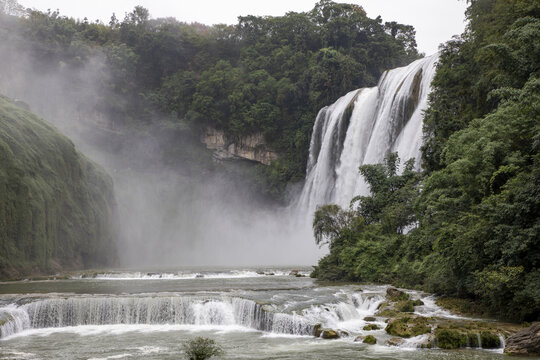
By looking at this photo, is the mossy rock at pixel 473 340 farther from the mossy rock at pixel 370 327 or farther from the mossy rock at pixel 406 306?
the mossy rock at pixel 406 306

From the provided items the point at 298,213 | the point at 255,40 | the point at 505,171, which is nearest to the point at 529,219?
the point at 505,171

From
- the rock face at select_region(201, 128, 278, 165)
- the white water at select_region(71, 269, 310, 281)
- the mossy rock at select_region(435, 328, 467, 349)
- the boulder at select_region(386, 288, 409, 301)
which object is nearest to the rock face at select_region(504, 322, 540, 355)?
the mossy rock at select_region(435, 328, 467, 349)

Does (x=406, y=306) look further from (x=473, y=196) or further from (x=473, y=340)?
(x=473, y=196)

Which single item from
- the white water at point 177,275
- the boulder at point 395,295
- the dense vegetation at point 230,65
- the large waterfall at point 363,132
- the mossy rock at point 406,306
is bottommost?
the mossy rock at point 406,306

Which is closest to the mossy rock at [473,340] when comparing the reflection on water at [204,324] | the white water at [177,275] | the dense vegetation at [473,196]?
the reflection on water at [204,324]

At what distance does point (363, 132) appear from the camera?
148 ft

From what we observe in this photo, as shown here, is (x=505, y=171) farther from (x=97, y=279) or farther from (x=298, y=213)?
(x=298, y=213)

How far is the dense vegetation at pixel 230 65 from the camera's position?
2462 inches

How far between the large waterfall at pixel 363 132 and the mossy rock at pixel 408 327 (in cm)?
1754

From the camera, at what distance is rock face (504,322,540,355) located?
42.0ft

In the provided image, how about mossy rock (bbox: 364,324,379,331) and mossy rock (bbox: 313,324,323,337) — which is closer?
mossy rock (bbox: 313,324,323,337)

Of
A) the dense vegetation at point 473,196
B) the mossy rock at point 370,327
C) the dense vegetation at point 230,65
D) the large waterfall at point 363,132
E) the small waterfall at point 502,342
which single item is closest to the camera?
the small waterfall at point 502,342

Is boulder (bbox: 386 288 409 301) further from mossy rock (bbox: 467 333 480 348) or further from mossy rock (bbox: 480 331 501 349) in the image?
mossy rock (bbox: 480 331 501 349)

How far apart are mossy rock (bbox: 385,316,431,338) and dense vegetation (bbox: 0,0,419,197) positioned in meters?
44.7
